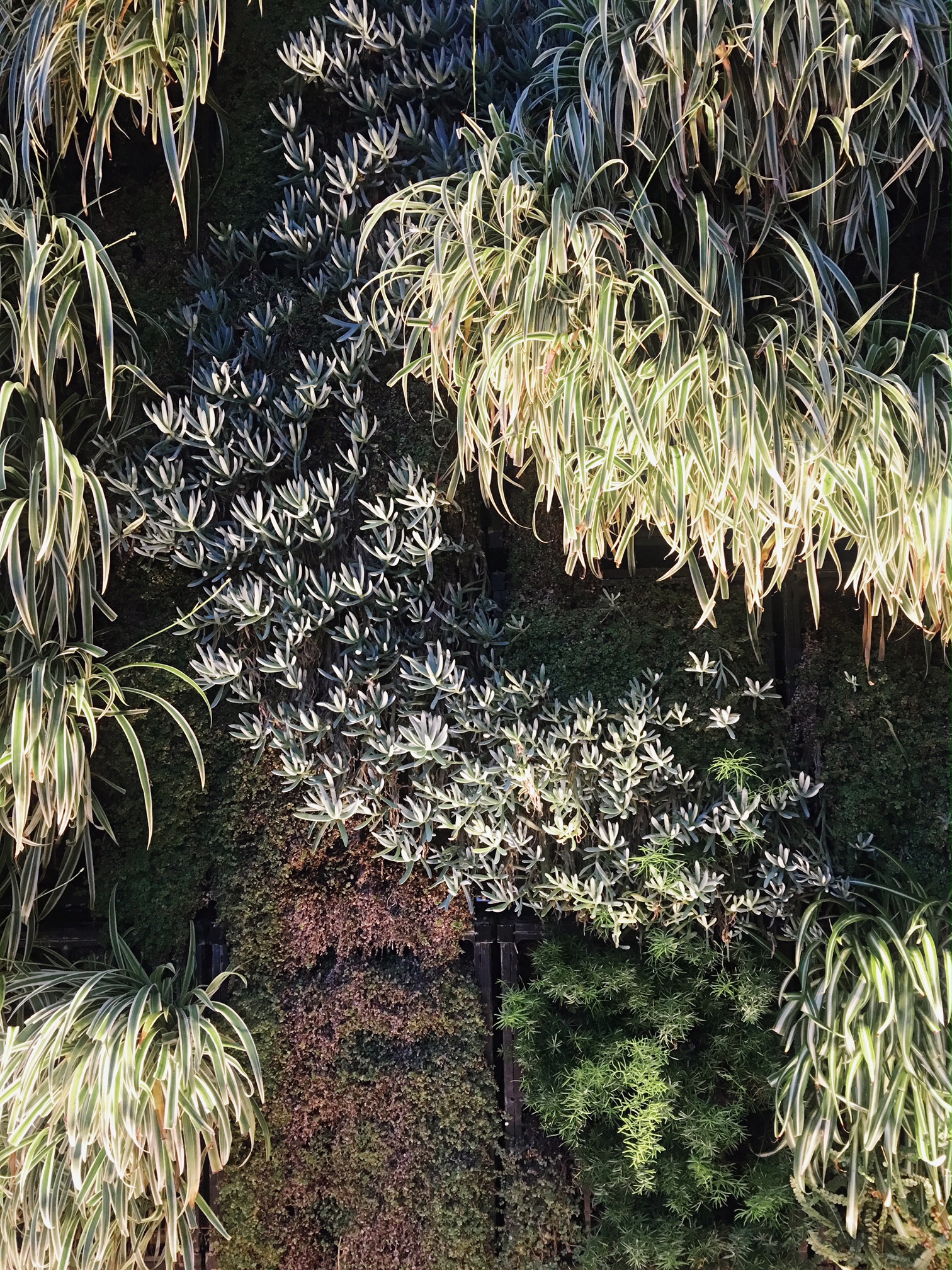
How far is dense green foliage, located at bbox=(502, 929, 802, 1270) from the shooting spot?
1934 mm

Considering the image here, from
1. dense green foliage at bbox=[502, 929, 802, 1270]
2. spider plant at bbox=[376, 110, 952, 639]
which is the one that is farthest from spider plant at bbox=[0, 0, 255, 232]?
dense green foliage at bbox=[502, 929, 802, 1270]

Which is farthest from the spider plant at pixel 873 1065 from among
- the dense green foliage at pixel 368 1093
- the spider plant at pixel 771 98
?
→ the spider plant at pixel 771 98

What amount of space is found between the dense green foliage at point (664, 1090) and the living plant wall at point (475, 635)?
0.01m

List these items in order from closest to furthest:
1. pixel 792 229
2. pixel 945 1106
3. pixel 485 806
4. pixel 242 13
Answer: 1. pixel 945 1106
2. pixel 792 229
3. pixel 485 806
4. pixel 242 13

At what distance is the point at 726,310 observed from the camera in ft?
6.02

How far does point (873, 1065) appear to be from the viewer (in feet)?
5.80

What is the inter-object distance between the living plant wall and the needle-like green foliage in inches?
0.4

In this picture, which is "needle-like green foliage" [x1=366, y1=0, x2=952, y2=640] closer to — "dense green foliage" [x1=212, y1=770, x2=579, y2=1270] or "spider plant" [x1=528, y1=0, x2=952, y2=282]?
"spider plant" [x1=528, y1=0, x2=952, y2=282]

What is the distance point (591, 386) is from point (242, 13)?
150cm

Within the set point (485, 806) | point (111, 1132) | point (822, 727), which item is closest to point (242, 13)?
point (485, 806)

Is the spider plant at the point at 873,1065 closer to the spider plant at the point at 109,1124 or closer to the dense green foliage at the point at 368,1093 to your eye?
the dense green foliage at the point at 368,1093

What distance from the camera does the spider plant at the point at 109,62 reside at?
1.99m

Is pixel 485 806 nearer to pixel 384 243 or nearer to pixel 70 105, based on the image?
pixel 384 243

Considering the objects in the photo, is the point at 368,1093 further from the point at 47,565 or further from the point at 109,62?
the point at 109,62
